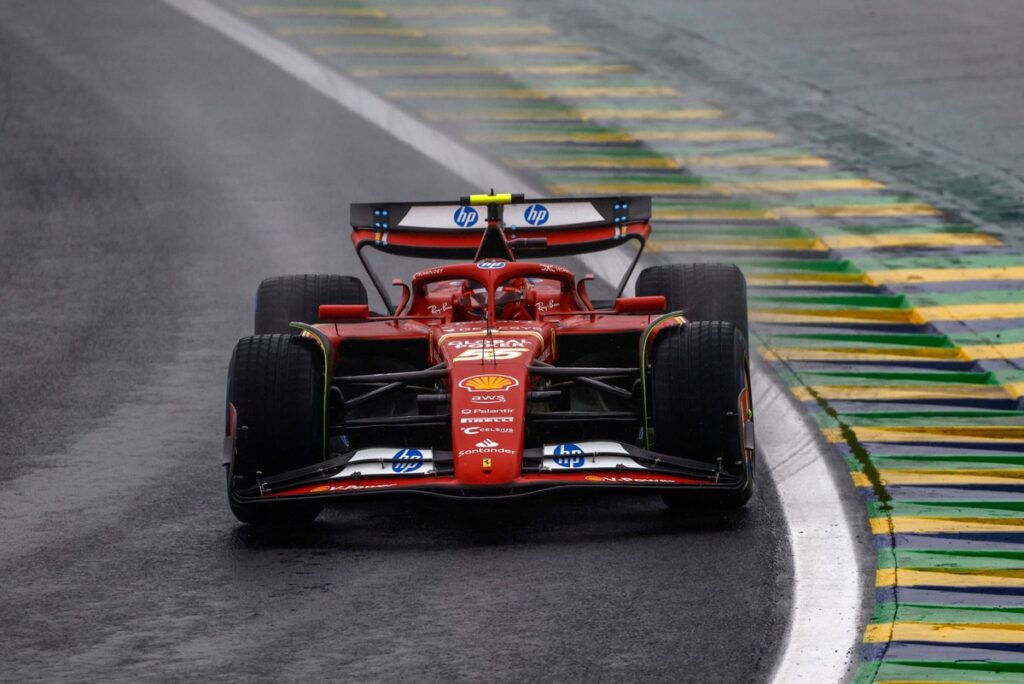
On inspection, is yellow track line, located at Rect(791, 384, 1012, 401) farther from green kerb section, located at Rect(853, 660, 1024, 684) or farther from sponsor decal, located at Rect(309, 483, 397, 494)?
green kerb section, located at Rect(853, 660, 1024, 684)

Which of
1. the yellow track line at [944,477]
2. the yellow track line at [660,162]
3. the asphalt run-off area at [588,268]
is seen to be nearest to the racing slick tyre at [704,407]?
the asphalt run-off area at [588,268]

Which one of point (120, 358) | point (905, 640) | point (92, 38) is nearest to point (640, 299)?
point (905, 640)

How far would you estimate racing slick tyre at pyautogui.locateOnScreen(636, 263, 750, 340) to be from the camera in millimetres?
11789

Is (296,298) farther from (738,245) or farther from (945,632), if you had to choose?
(738,245)

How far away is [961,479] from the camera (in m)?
10.6

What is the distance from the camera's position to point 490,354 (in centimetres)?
1030

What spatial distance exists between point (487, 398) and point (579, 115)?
1126cm

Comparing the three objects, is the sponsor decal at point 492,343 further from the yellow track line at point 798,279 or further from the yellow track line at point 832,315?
the yellow track line at point 798,279

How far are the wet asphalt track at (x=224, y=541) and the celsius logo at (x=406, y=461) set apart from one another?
1.22 ft

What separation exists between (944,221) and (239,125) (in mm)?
8138

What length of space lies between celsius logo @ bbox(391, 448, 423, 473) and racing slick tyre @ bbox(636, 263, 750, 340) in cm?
257

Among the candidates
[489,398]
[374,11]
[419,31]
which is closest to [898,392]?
[489,398]

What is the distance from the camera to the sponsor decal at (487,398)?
988cm

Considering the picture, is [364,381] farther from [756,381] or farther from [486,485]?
[756,381]
